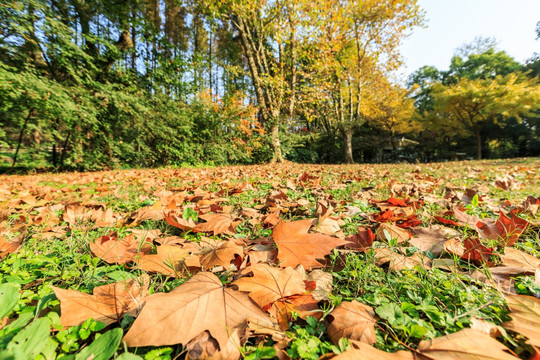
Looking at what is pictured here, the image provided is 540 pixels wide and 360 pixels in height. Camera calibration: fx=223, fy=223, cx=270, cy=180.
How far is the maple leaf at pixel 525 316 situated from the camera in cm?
48

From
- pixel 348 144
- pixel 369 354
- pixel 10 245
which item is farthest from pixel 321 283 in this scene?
pixel 348 144

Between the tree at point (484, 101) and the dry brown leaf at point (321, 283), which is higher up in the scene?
the tree at point (484, 101)

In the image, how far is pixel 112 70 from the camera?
7.62 m

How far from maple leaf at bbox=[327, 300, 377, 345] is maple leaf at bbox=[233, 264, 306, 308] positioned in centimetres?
12

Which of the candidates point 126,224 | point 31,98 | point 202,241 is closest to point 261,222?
point 202,241

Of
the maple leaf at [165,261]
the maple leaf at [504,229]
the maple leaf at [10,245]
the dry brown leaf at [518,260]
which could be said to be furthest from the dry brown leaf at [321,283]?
the maple leaf at [10,245]

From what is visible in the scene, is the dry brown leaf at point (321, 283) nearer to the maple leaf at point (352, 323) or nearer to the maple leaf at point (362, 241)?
the maple leaf at point (352, 323)

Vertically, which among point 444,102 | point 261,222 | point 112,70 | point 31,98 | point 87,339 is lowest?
point 87,339

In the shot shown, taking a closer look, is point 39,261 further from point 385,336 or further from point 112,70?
point 112,70

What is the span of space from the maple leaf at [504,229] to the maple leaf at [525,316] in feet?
1.75

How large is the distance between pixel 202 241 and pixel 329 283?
1.92ft

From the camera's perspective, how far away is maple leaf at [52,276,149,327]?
1.82 feet

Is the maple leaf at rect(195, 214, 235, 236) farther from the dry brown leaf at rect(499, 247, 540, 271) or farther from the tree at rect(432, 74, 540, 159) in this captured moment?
the tree at rect(432, 74, 540, 159)

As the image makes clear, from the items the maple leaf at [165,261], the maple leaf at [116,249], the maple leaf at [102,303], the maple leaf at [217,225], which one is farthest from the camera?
the maple leaf at [217,225]
